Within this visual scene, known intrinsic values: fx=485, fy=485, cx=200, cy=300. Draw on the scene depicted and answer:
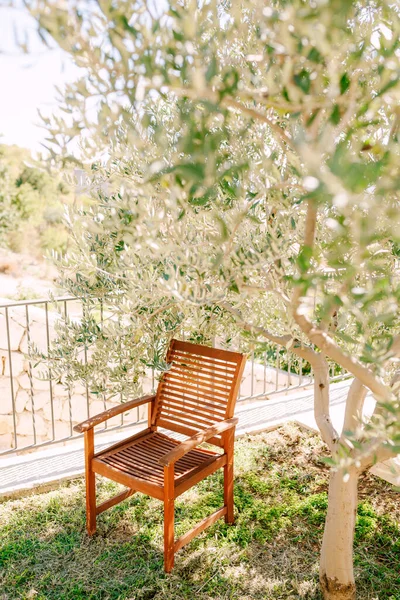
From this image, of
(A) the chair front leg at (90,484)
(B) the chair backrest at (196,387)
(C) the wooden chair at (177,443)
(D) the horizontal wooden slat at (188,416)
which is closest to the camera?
(C) the wooden chair at (177,443)

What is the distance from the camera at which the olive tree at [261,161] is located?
94cm

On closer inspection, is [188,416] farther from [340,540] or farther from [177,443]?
[340,540]

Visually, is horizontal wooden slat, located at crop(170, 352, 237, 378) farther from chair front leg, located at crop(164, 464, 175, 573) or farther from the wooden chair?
chair front leg, located at crop(164, 464, 175, 573)

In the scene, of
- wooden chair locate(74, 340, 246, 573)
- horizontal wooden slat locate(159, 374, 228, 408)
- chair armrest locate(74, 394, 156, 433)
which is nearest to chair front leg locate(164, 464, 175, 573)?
wooden chair locate(74, 340, 246, 573)

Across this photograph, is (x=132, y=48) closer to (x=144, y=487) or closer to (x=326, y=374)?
(x=326, y=374)

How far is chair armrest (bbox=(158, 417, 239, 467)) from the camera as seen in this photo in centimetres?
237

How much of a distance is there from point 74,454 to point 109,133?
295 cm

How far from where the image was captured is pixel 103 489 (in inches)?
130

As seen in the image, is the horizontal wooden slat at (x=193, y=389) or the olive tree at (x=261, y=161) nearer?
the olive tree at (x=261, y=161)

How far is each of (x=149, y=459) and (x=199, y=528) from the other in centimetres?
47

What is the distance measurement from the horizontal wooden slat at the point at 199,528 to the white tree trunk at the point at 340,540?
2.38 ft

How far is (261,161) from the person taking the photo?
4.94 feet

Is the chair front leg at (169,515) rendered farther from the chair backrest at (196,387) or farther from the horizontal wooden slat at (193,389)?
the horizontal wooden slat at (193,389)

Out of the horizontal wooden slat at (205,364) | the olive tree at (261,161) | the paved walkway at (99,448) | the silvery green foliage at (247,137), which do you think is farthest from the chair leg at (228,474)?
the silvery green foliage at (247,137)
